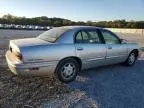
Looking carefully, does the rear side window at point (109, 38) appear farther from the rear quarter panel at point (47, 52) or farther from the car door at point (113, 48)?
the rear quarter panel at point (47, 52)

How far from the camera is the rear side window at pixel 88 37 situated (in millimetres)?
5855

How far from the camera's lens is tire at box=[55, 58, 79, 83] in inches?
212

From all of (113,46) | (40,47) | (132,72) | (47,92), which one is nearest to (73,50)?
(40,47)

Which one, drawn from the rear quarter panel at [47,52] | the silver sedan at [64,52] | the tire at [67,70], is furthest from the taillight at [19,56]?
the tire at [67,70]

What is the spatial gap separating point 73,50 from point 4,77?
2.07m

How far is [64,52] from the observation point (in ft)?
17.5

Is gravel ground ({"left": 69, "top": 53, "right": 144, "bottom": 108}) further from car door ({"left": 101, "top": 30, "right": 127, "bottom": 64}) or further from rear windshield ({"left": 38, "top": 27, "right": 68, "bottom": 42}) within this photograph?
rear windshield ({"left": 38, "top": 27, "right": 68, "bottom": 42})

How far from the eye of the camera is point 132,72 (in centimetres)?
689

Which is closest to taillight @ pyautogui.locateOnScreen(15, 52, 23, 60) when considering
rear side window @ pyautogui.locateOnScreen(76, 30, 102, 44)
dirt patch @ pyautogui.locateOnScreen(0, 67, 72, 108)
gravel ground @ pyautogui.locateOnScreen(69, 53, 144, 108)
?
dirt patch @ pyautogui.locateOnScreen(0, 67, 72, 108)

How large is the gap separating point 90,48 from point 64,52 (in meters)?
0.95

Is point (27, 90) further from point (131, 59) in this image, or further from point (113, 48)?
point (131, 59)

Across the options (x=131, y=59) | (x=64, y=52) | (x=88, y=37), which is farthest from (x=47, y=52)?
(x=131, y=59)

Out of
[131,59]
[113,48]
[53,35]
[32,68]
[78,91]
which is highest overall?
[53,35]

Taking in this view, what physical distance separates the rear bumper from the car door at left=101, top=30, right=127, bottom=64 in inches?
82.7
